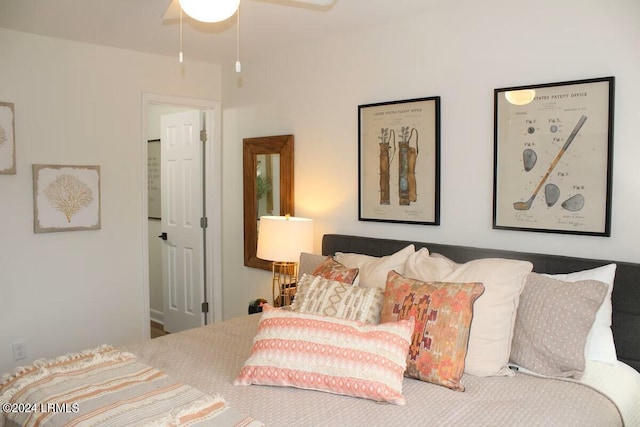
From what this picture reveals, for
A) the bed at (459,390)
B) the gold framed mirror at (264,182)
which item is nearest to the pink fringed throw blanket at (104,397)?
the bed at (459,390)

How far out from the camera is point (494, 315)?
206 centimetres

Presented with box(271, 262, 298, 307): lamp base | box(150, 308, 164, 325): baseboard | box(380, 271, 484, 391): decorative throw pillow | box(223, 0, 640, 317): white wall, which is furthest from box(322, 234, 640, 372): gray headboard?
box(150, 308, 164, 325): baseboard

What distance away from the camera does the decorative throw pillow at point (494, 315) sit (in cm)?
204

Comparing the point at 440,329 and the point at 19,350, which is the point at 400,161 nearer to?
the point at 440,329

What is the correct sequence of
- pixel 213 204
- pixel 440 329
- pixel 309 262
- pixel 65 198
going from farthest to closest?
pixel 213 204, pixel 65 198, pixel 309 262, pixel 440 329

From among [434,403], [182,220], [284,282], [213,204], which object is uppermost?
[213,204]

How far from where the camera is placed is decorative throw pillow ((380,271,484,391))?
1.94 metres

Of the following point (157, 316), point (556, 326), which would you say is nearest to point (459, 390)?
point (556, 326)

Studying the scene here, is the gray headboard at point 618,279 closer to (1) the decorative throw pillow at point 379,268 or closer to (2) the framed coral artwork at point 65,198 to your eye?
(1) the decorative throw pillow at point 379,268

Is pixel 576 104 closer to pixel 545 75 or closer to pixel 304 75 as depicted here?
pixel 545 75

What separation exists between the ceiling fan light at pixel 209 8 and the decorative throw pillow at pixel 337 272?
1342 millimetres

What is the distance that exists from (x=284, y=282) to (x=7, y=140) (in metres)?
1.98

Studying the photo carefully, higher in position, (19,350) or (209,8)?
(209,8)

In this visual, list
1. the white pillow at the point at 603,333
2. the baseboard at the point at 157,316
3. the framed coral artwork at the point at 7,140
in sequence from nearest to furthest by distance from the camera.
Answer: the white pillow at the point at 603,333, the framed coral artwork at the point at 7,140, the baseboard at the point at 157,316
